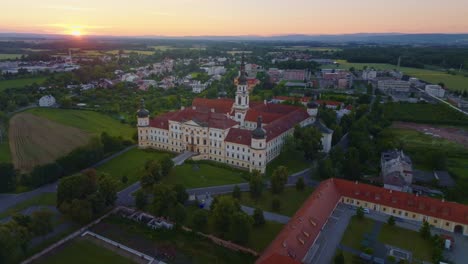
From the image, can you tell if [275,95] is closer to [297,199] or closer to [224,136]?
[224,136]

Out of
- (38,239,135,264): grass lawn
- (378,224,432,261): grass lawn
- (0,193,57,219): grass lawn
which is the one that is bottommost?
(38,239,135,264): grass lawn

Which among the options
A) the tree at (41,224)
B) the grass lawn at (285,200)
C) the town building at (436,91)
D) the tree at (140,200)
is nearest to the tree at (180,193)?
the tree at (140,200)

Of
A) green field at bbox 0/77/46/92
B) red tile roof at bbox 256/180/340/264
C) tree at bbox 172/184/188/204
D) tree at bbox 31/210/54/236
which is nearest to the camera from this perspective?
red tile roof at bbox 256/180/340/264

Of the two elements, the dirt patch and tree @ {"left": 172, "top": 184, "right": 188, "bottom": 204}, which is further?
the dirt patch

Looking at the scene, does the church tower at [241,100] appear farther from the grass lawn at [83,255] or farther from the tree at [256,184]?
the grass lawn at [83,255]

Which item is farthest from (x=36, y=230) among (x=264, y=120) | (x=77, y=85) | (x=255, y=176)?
(x=77, y=85)

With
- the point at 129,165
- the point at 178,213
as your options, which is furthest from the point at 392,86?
the point at 178,213

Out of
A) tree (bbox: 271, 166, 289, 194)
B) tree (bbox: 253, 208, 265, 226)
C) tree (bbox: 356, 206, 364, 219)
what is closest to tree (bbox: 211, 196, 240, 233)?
tree (bbox: 253, 208, 265, 226)

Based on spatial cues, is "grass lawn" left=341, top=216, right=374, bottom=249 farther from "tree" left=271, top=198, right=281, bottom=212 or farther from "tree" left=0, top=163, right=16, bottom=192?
"tree" left=0, top=163, right=16, bottom=192
